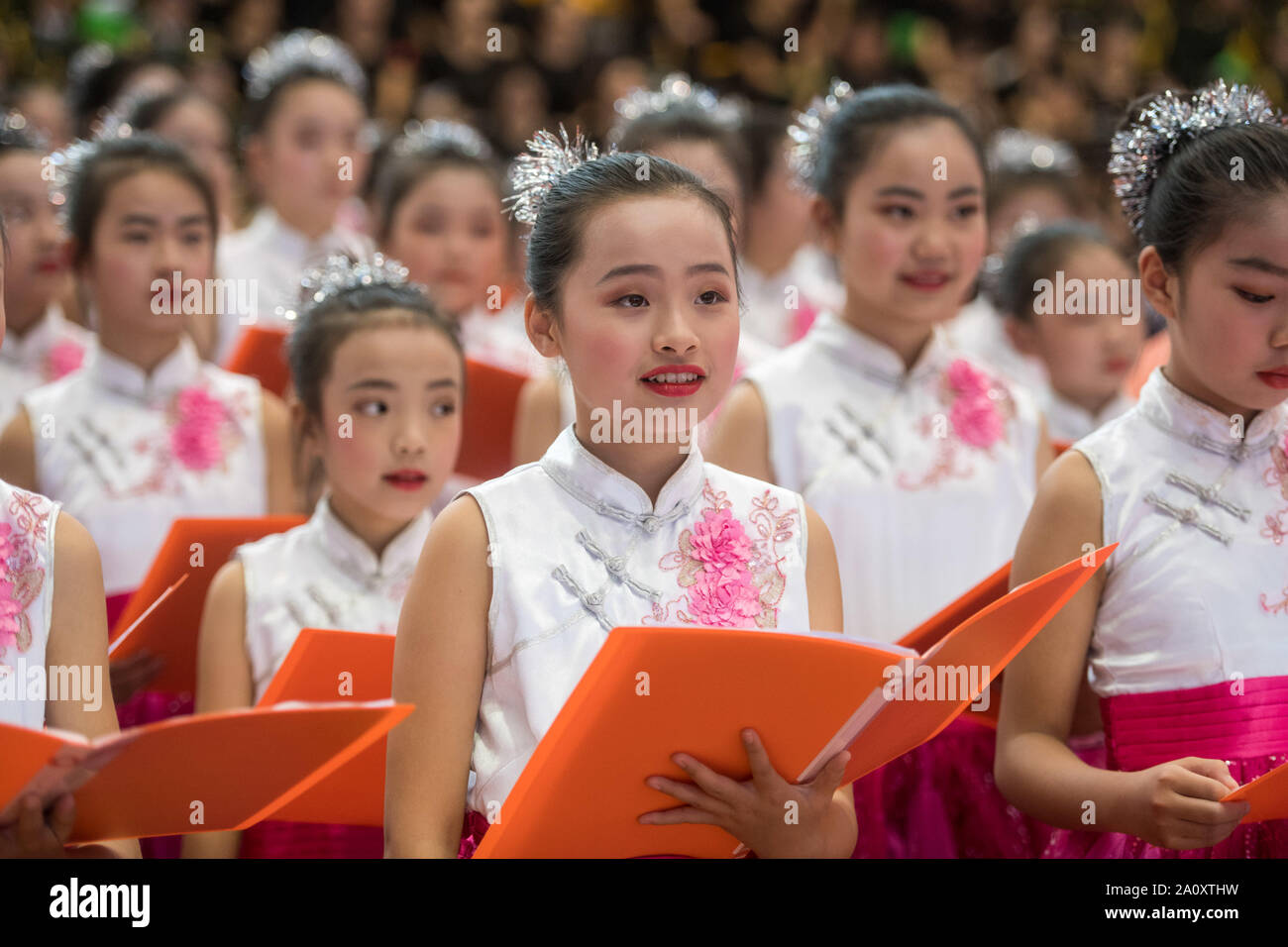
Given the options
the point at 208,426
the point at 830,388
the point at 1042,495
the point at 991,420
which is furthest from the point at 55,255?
the point at 1042,495

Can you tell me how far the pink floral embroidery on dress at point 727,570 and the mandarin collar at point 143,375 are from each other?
4.65ft

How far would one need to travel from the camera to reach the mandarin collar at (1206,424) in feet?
5.36

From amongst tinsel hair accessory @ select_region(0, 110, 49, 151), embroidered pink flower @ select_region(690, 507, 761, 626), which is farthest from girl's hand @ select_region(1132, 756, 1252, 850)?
tinsel hair accessory @ select_region(0, 110, 49, 151)

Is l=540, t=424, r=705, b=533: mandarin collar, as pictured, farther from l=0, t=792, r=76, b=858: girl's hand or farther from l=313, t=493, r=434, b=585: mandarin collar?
l=313, t=493, r=434, b=585: mandarin collar

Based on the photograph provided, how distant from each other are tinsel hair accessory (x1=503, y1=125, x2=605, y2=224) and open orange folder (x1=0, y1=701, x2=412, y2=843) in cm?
65

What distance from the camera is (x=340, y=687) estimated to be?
1585 millimetres

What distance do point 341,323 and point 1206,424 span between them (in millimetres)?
1211

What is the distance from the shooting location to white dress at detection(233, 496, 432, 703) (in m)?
1.99

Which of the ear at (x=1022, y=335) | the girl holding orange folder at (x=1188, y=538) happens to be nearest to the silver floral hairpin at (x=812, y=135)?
the ear at (x=1022, y=335)

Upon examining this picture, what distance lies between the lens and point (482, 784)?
1363 millimetres

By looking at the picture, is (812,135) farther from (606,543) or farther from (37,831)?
(37,831)

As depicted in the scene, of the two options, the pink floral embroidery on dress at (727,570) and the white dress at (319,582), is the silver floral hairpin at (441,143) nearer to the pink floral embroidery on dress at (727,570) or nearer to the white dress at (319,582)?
the white dress at (319,582)
